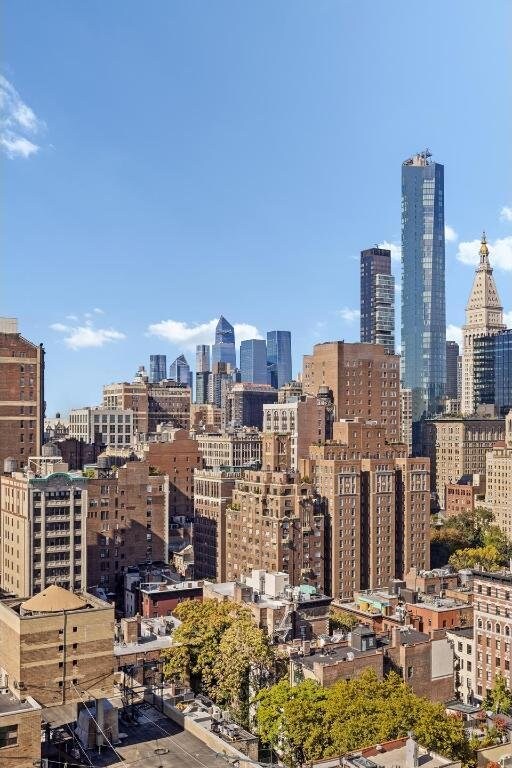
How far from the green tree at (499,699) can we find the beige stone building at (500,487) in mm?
99421

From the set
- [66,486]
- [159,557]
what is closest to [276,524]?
[159,557]

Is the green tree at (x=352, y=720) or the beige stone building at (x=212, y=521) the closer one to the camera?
the green tree at (x=352, y=720)

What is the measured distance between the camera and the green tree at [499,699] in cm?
7062

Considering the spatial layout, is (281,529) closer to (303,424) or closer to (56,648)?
(303,424)

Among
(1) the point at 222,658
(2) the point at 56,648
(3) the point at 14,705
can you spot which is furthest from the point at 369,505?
(3) the point at 14,705

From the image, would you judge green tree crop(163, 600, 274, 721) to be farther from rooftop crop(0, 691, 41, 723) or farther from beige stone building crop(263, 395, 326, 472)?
beige stone building crop(263, 395, 326, 472)

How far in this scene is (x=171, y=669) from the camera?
69.7 meters

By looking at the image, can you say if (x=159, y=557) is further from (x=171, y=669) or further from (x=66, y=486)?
(x=171, y=669)

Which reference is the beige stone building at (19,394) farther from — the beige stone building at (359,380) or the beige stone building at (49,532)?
the beige stone building at (359,380)

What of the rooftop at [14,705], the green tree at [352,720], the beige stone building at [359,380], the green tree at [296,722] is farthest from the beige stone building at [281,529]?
the rooftop at [14,705]

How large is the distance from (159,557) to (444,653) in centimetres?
4874

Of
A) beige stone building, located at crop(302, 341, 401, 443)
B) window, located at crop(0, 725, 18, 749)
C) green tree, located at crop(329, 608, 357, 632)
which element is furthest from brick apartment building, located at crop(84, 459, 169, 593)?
window, located at crop(0, 725, 18, 749)

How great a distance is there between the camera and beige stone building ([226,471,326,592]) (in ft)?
374

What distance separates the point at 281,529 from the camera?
114 metres
